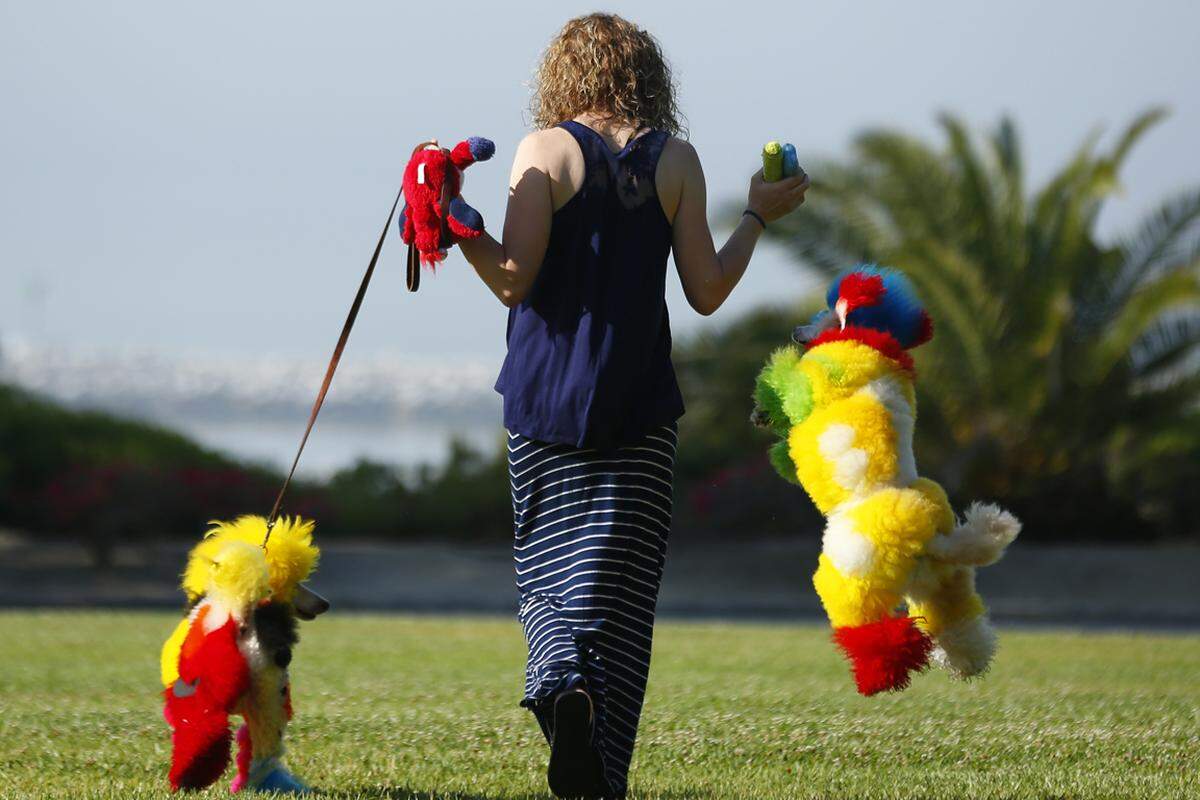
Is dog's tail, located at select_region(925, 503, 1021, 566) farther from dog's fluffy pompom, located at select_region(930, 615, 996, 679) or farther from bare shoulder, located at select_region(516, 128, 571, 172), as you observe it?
bare shoulder, located at select_region(516, 128, 571, 172)

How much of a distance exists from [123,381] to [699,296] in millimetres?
60661

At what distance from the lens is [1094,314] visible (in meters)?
19.1

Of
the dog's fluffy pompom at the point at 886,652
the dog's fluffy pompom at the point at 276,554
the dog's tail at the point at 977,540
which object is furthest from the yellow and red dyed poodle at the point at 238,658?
the dog's tail at the point at 977,540

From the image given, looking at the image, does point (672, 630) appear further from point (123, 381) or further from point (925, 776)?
point (123, 381)

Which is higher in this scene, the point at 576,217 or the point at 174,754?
the point at 576,217

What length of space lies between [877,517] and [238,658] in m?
1.86

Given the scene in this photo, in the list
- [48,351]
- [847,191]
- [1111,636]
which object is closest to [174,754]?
[1111,636]

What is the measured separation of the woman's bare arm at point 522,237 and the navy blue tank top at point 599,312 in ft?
0.26

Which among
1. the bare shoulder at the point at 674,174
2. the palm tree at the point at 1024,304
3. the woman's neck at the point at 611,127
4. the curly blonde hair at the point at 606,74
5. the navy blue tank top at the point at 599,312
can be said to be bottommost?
the navy blue tank top at the point at 599,312

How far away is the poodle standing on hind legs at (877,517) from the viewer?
4.45m

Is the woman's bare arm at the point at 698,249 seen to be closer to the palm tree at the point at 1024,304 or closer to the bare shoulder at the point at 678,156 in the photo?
the bare shoulder at the point at 678,156

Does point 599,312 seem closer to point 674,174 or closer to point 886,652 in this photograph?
point 674,174

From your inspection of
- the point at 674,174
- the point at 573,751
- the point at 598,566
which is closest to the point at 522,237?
the point at 674,174

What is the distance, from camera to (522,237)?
13.9ft
